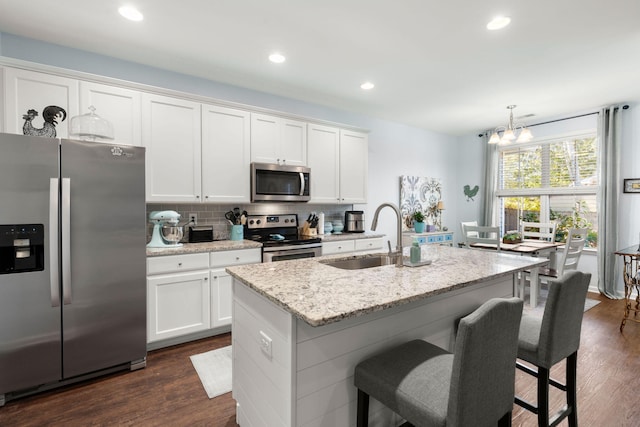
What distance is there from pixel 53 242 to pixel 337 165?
10.1 feet

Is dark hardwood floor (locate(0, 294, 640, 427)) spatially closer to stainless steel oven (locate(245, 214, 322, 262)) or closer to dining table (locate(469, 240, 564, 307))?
dining table (locate(469, 240, 564, 307))

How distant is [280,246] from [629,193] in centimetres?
480

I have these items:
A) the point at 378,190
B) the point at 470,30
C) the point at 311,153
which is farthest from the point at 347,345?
the point at 378,190

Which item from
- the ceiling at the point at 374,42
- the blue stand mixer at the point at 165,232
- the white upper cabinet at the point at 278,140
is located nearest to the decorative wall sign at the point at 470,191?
the ceiling at the point at 374,42

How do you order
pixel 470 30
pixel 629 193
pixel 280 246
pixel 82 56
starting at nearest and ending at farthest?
pixel 470 30 < pixel 82 56 < pixel 280 246 < pixel 629 193

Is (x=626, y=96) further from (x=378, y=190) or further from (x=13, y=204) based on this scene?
(x=13, y=204)

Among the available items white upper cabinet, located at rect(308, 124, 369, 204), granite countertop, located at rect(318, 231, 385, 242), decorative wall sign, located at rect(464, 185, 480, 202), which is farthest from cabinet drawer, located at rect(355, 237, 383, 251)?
decorative wall sign, located at rect(464, 185, 480, 202)

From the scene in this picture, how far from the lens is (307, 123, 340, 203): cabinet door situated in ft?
13.2

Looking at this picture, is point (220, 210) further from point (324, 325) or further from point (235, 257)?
point (324, 325)

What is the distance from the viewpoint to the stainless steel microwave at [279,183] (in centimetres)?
353

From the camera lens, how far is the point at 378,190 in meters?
5.16

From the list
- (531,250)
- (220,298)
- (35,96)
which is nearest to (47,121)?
(35,96)

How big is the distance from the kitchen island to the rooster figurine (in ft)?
6.77

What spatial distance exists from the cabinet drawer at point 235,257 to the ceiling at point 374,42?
1892 millimetres
